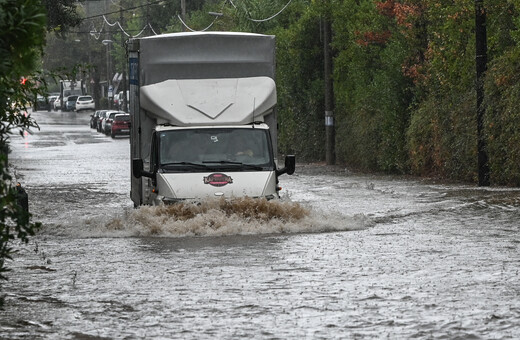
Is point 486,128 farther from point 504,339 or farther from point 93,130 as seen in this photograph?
point 93,130

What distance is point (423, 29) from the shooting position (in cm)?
3331

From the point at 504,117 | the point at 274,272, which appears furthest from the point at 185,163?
the point at 504,117

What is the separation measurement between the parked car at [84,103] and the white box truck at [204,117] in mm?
96504

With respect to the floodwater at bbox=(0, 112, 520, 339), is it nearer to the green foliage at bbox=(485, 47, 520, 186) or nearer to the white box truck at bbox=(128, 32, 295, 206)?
the white box truck at bbox=(128, 32, 295, 206)

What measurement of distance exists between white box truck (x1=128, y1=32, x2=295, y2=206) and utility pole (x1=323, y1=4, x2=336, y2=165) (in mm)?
20258

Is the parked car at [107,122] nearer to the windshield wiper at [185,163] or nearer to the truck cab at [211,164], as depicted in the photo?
the truck cab at [211,164]

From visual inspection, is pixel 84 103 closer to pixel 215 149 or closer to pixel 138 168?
pixel 215 149

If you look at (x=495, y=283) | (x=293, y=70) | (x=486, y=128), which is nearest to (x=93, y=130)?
(x=293, y=70)

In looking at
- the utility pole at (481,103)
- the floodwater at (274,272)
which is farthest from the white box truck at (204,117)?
the utility pole at (481,103)

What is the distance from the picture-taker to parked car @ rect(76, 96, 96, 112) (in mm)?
115000

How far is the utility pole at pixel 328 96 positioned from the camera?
39.5 meters

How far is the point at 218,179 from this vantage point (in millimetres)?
17781

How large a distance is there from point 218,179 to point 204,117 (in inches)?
48.3

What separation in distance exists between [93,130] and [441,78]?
51839 mm
